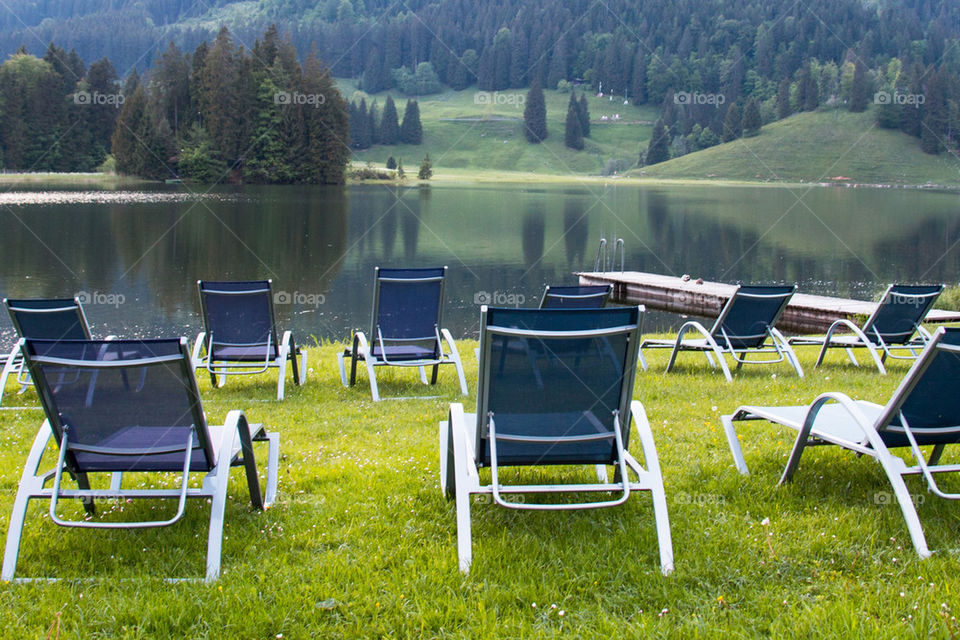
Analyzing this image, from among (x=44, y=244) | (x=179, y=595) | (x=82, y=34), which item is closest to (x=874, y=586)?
(x=179, y=595)

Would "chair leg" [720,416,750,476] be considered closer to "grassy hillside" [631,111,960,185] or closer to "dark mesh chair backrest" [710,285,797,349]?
"dark mesh chair backrest" [710,285,797,349]

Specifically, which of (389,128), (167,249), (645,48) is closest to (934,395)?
(167,249)

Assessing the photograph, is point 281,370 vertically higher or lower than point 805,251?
higher

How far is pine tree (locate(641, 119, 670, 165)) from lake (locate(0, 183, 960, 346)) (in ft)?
241

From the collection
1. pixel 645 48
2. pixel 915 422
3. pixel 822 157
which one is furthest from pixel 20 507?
pixel 645 48

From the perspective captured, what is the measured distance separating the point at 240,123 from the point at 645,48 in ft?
386

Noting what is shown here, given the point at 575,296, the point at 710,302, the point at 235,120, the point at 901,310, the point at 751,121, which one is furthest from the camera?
the point at 751,121

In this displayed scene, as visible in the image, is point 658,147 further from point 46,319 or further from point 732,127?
point 46,319

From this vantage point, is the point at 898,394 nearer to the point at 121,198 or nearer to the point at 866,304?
the point at 866,304


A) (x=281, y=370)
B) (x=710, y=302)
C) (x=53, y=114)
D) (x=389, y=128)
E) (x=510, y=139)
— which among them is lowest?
(x=510, y=139)

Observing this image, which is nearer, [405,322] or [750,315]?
[405,322]

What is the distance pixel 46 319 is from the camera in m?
6.82

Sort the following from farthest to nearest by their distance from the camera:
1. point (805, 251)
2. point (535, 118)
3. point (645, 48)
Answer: point (645, 48)
point (535, 118)
point (805, 251)

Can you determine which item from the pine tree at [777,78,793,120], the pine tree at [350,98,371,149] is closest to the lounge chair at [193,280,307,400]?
the pine tree at [350,98,371,149]
